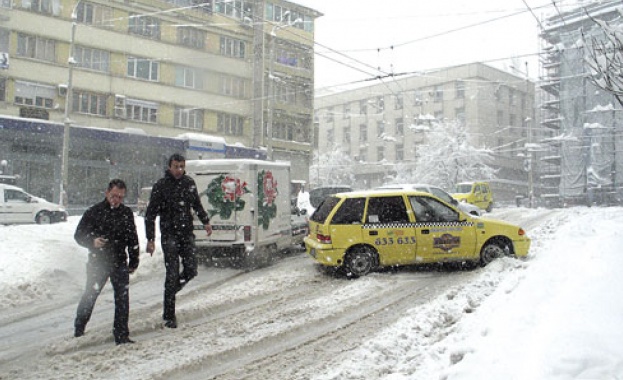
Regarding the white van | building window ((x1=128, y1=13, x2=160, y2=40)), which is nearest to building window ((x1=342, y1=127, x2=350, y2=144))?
building window ((x1=128, y1=13, x2=160, y2=40))

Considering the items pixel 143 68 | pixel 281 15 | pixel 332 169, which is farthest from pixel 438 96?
pixel 143 68

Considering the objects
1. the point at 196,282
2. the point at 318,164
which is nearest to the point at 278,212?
the point at 196,282

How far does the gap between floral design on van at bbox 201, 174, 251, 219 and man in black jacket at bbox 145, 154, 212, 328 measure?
4272 millimetres

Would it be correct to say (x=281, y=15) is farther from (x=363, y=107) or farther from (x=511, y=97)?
(x=511, y=97)

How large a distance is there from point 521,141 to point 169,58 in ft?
151

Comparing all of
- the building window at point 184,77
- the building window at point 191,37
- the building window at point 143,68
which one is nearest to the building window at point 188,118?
the building window at point 184,77

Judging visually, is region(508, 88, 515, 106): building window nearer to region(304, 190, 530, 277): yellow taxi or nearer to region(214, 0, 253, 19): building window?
region(214, 0, 253, 19): building window

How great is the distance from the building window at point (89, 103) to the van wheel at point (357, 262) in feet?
88.9

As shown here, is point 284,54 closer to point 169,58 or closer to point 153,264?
point 169,58

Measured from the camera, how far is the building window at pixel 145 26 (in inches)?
1259

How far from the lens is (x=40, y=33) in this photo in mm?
28891

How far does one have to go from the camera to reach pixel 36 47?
95.0 feet

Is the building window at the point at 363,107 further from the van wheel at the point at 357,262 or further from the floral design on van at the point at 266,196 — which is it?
the van wheel at the point at 357,262

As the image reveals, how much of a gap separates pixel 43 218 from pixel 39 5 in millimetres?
16569
